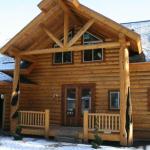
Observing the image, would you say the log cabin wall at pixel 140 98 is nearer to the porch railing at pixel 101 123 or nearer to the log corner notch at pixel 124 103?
the porch railing at pixel 101 123

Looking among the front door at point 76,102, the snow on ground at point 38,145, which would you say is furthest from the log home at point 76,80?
the snow on ground at point 38,145

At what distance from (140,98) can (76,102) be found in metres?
3.67

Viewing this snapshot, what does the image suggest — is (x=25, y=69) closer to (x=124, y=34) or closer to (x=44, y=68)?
(x=44, y=68)

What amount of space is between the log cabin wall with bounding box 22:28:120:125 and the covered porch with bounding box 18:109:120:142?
1.50 metres

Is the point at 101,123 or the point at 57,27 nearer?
the point at 101,123

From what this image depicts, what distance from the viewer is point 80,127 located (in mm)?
17344

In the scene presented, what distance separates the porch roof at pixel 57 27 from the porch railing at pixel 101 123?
3.62 metres

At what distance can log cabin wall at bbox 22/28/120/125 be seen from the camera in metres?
17.2

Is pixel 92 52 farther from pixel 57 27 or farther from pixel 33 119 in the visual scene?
pixel 33 119

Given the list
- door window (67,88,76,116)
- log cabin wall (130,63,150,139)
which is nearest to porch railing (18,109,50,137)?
door window (67,88,76,116)

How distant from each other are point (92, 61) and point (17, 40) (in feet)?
14.2

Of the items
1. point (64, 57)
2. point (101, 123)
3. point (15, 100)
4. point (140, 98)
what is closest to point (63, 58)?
point (64, 57)

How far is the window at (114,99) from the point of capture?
1695 centimetres

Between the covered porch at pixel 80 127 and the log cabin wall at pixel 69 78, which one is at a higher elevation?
the log cabin wall at pixel 69 78
